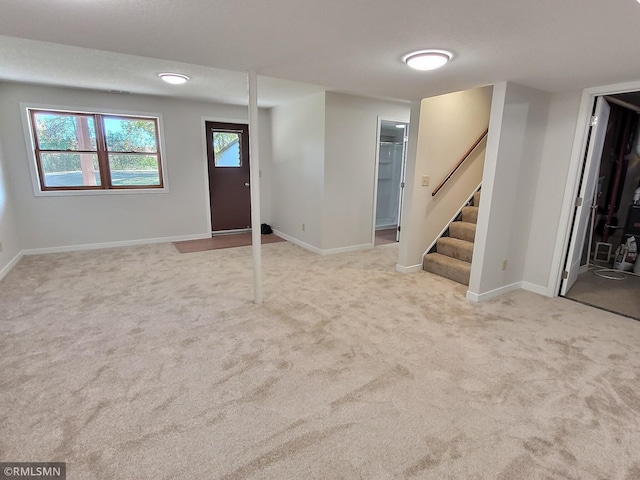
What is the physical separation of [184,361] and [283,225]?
3.93m

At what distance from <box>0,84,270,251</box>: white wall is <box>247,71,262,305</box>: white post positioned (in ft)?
9.91

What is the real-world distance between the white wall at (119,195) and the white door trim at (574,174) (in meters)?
4.67

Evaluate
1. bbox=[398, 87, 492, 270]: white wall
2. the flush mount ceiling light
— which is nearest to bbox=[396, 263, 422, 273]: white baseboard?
bbox=[398, 87, 492, 270]: white wall

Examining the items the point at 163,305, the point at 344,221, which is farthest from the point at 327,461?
the point at 344,221

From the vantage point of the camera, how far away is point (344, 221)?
5051 mm

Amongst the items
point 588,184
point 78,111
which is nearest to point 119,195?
point 78,111

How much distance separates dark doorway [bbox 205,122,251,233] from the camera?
19.5ft

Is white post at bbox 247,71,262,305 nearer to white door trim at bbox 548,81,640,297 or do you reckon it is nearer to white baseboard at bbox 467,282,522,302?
white baseboard at bbox 467,282,522,302

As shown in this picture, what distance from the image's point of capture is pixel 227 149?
19.9 feet

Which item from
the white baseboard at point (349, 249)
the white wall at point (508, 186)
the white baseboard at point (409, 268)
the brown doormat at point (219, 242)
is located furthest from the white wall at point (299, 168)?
the white wall at point (508, 186)

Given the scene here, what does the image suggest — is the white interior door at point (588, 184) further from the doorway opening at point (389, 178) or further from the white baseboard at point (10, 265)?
the white baseboard at point (10, 265)

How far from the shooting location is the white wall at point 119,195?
4465 millimetres

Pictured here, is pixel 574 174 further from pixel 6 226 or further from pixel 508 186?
pixel 6 226

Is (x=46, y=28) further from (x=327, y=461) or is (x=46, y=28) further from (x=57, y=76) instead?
A: (x=327, y=461)
